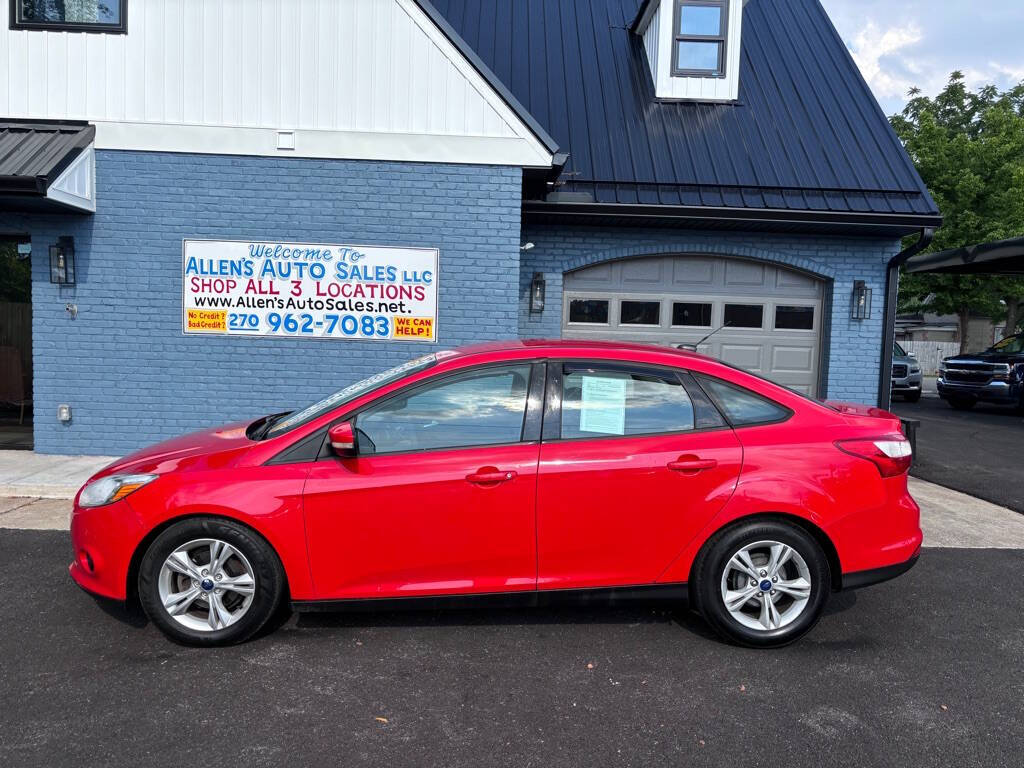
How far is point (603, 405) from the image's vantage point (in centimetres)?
391

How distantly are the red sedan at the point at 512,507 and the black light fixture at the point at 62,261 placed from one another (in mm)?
5221

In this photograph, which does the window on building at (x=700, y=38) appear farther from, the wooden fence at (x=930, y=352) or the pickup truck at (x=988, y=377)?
the wooden fence at (x=930, y=352)

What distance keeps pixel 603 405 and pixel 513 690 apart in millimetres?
1467

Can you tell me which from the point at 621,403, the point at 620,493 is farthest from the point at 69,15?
the point at 620,493

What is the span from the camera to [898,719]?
3.17m

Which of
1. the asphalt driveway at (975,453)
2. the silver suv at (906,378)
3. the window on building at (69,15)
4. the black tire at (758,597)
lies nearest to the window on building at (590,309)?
the asphalt driveway at (975,453)

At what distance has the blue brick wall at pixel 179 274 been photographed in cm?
812

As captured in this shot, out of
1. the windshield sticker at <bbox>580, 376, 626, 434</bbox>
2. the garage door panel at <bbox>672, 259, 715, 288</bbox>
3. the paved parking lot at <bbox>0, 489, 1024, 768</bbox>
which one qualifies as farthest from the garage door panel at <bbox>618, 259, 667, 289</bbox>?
the windshield sticker at <bbox>580, 376, 626, 434</bbox>

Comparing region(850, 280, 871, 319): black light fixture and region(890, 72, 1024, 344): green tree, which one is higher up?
region(890, 72, 1024, 344): green tree

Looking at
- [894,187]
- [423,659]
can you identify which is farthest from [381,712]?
[894,187]

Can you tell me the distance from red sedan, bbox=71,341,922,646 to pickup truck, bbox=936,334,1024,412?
14862 mm

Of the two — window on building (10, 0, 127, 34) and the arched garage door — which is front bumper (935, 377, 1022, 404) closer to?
the arched garage door

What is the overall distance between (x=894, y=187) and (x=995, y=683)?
7.32m

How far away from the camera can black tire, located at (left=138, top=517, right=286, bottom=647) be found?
3.62 metres
